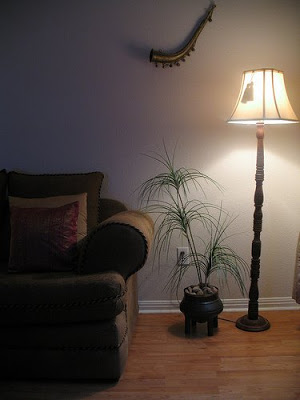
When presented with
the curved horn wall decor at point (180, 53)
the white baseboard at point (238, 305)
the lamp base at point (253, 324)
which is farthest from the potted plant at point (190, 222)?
the curved horn wall decor at point (180, 53)

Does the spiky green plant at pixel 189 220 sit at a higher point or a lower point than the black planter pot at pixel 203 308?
higher

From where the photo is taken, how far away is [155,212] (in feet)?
8.25

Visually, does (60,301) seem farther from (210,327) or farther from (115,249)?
(210,327)

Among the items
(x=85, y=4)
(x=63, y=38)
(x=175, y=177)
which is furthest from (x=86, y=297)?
(x=85, y=4)

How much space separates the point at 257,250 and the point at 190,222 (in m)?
0.48

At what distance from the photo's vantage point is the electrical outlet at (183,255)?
2.53m

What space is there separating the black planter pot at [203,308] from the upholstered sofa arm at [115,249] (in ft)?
1.69

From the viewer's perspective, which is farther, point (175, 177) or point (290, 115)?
point (175, 177)

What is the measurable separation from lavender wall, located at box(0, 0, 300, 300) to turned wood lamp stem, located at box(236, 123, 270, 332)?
285 mm

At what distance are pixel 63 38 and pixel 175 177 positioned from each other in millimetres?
1097

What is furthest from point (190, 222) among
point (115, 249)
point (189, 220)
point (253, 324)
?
point (115, 249)

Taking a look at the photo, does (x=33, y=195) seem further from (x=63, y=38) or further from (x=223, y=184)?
(x=223, y=184)

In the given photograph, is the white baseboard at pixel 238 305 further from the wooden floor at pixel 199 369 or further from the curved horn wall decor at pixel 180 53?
the curved horn wall decor at pixel 180 53

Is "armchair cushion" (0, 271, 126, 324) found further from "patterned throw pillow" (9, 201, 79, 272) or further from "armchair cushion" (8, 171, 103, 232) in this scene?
"armchair cushion" (8, 171, 103, 232)
